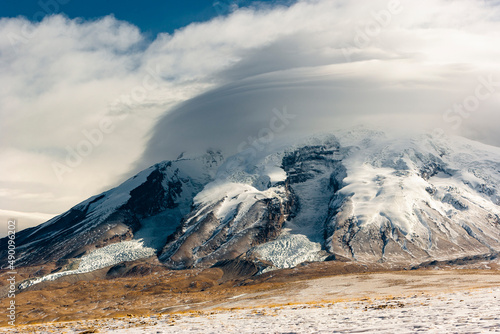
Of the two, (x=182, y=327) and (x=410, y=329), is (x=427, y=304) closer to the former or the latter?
(x=410, y=329)

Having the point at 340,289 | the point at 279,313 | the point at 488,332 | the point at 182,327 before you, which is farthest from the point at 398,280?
the point at 488,332

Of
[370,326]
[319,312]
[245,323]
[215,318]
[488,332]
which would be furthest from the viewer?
[215,318]

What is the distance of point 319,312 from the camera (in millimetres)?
68625

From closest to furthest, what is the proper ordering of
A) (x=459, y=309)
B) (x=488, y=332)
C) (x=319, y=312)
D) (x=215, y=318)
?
1. (x=488, y=332)
2. (x=459, y=309)
3. (x=319, y=312)
4. (x=215, y=318)

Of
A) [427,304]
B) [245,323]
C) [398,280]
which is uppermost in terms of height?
[245,323]

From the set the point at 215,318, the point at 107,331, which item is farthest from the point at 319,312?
the point at 107,331

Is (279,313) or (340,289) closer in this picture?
(279,313)

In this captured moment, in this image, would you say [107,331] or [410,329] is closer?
[410,329]

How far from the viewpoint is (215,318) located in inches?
2921

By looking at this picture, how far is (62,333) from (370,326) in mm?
43591

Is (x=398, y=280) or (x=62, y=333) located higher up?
(x=62, y=333)

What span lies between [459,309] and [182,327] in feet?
112

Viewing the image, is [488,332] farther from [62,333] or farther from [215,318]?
[62,333]

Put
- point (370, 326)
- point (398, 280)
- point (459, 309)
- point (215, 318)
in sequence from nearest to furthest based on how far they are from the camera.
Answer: point (370, 326) < point (459, 309) < point (215, 318) < point (398, 280)
